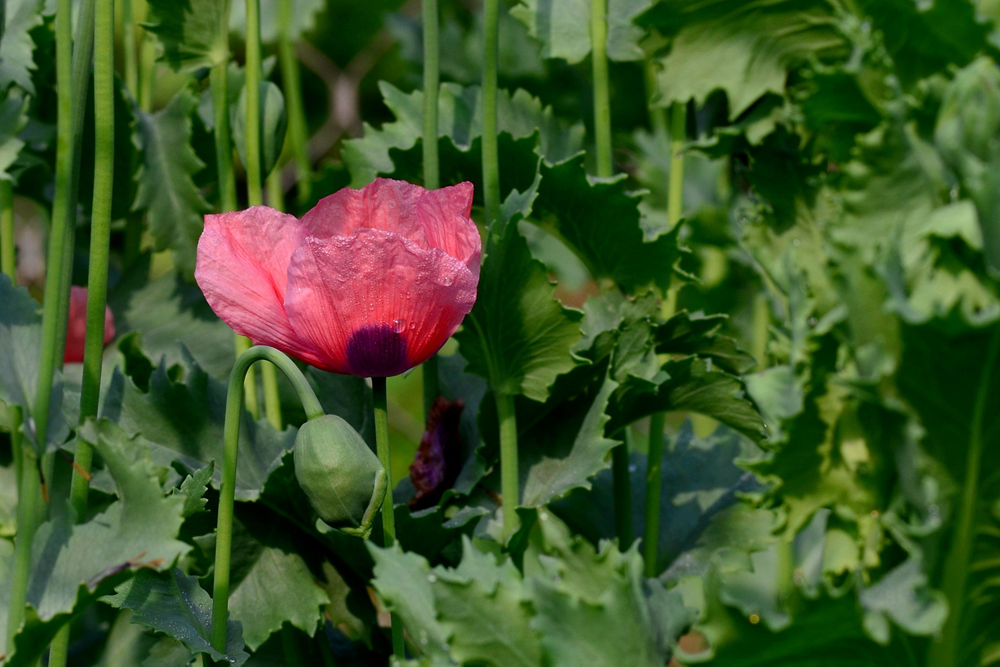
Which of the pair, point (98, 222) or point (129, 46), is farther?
point (129, 46)

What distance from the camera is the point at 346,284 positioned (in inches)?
15.6

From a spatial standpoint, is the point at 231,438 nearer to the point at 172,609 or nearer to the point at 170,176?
the point at 172,609

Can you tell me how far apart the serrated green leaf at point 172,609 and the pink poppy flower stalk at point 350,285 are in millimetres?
74

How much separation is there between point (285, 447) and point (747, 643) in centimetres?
24

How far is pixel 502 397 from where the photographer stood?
1.65ft

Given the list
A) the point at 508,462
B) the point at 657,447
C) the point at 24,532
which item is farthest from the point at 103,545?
the point at 657,447

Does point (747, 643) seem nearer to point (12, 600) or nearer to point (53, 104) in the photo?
point (12, 600)

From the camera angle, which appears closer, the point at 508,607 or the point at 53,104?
the point at 508,607

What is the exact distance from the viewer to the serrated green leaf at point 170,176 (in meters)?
0.60

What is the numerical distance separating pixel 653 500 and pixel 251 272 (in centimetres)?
23

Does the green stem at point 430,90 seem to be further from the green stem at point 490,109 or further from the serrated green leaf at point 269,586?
the serrated green leaf at point 269,586

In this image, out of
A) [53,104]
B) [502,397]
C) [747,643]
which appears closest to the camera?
[747,643]

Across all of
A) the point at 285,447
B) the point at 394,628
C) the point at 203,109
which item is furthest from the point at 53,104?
the point at 394,628

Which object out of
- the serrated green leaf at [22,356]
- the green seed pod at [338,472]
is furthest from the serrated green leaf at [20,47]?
the green seed pod at [338,472]
